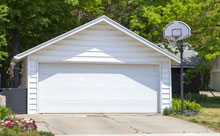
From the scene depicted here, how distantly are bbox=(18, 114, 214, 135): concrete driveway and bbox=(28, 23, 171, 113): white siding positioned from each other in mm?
1853

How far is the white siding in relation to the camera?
16062mm

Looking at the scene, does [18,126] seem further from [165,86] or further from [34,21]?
[34,21]

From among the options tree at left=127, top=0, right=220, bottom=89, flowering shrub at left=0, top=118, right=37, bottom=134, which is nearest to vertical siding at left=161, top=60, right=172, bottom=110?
tree at left=127, top=0, right=220, bottom=89

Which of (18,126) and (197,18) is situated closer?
(18,126)

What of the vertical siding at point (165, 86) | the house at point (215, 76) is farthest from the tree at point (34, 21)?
the house at point (215, 76)

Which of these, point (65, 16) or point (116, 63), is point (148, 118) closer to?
point (116, 63)

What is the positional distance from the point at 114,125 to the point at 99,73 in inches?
174

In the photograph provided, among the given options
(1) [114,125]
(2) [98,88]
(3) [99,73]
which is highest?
(3) [99,73]

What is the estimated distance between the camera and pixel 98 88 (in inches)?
660

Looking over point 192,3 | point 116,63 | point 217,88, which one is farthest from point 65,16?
point 217,88

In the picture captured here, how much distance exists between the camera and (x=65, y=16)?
27.3m

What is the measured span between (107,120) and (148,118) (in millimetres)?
1881

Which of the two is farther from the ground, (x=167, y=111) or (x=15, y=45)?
(x=15, y=45)

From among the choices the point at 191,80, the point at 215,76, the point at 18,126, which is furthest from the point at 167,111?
the point at 215,76
